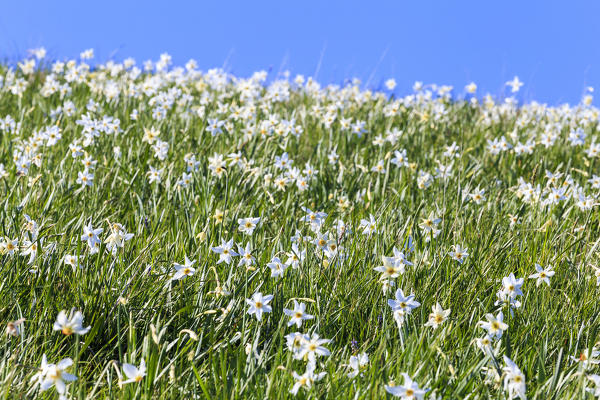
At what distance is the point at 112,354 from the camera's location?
2805mm

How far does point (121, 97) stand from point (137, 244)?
4.94 m

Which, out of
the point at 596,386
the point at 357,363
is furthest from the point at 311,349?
the point at 596,386

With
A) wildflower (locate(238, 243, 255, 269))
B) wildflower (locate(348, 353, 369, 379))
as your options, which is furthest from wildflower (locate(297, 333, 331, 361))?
wildflower (locate(238, 243, 255, 269))

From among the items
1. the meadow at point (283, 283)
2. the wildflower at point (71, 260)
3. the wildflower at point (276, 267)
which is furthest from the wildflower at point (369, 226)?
the wildflower at point (71, 260)

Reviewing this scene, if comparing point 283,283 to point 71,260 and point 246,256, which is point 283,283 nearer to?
point 246,256

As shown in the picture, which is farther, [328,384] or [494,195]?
[494,195]

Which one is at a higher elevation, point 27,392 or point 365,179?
point 365,179

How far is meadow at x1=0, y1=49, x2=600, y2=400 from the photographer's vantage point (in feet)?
7.99

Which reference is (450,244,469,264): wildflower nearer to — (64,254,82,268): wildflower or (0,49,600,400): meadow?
(0,49,600,400): meadow

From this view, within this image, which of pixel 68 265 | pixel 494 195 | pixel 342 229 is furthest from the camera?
pixel 494 195

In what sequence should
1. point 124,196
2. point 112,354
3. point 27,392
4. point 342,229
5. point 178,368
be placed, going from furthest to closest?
point 124,196 → point 342,229 → point 112,354 → point 178,368 → point 27,392

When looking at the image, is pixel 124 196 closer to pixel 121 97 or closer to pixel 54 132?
pixel 54 132

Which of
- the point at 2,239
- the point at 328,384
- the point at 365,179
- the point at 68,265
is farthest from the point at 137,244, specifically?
the point at 365,179

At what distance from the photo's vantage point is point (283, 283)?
3.11 m
